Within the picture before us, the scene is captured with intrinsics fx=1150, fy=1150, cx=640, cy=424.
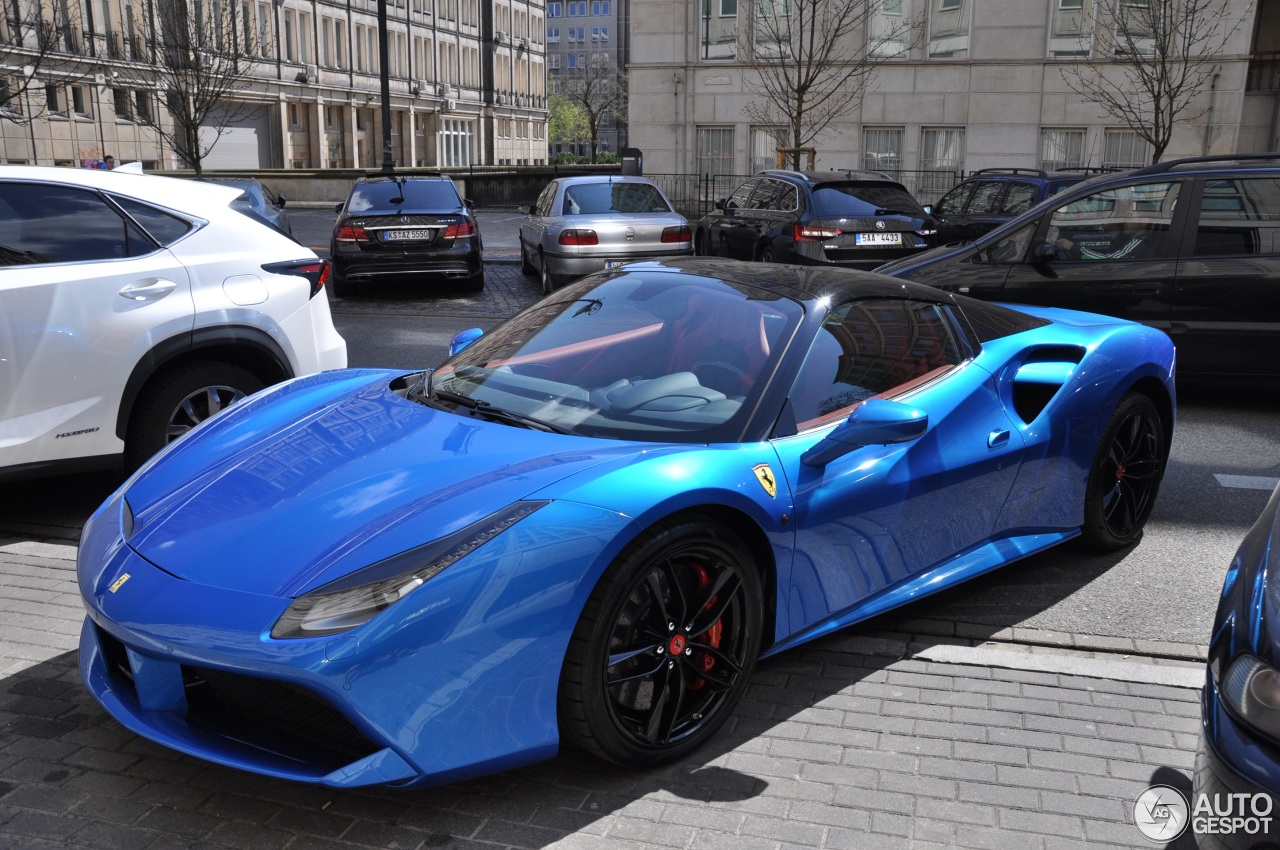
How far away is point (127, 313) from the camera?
5.34m

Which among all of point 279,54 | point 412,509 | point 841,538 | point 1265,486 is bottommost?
point 1265,486

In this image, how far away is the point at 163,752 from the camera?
3289 millimetres

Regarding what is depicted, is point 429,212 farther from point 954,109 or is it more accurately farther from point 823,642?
point 954,109

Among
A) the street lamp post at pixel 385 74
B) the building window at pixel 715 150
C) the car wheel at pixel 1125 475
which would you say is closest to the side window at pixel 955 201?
the car wheel at pixel 1125 475

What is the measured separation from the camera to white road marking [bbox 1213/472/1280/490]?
621 cm

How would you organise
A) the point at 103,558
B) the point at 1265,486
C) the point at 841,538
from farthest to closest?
the point at 1265,486 < the point at 841,538 < the point at 103,558

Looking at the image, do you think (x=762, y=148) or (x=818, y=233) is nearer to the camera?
(x=818, y=233)

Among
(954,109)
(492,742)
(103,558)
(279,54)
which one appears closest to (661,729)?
(492,742)

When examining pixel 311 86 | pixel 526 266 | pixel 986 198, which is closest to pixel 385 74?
pixel 526 266

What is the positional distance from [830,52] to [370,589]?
2678cm

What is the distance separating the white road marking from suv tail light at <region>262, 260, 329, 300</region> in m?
4.99

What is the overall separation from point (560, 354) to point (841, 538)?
1.17 meters

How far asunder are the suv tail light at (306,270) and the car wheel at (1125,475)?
3903 mm

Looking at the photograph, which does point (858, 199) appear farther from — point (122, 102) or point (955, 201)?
point (122, 102)
